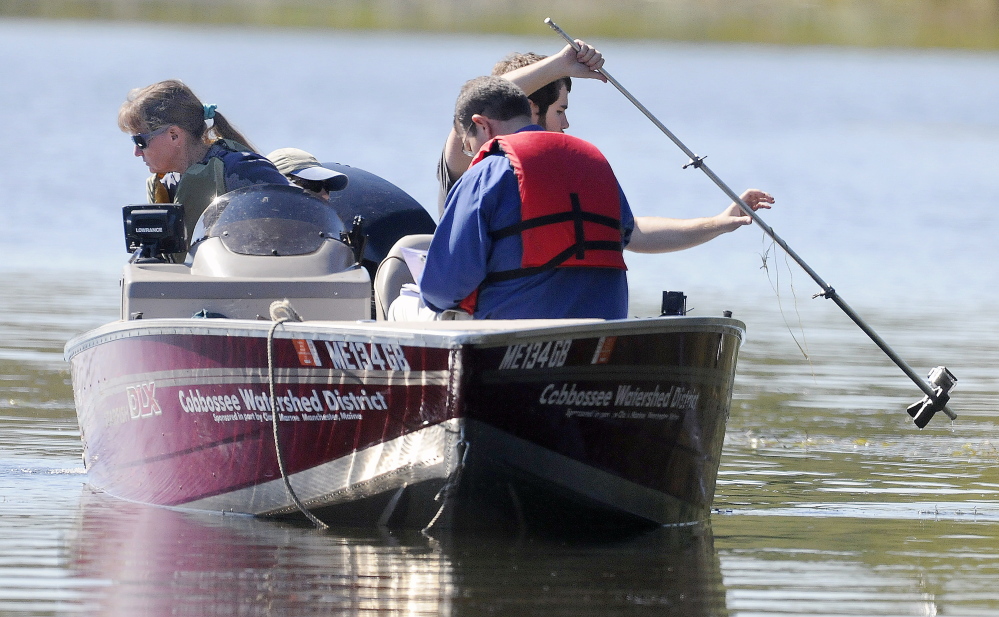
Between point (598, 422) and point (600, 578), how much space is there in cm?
50

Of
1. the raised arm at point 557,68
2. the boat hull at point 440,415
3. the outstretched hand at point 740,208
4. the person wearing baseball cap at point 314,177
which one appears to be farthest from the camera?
the person wearing baseball cap at point 314,177

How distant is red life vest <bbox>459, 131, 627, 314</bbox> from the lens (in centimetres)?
541

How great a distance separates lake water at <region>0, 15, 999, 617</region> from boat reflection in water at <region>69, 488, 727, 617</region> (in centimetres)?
1

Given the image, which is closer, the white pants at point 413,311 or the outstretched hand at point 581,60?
the white pants at point 413,311

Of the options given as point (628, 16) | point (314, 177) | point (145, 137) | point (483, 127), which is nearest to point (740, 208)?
point (483, 127)

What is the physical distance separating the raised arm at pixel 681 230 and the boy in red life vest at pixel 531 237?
34.0 inches

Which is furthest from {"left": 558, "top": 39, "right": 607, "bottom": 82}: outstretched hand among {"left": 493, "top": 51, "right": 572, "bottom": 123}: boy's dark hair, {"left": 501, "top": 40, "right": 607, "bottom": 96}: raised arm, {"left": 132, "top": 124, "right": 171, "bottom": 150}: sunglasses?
{"left": 132, "top": 124, "right": 171, "bottom": 150}: sunglasses

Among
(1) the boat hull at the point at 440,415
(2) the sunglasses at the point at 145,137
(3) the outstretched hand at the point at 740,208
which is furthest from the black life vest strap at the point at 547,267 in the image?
(2) the sunglasses at the point at 145,137

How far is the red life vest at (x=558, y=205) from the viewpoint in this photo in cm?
541

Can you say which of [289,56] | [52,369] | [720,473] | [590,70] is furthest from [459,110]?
[289,56]

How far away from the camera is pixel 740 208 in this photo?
640 centimetres

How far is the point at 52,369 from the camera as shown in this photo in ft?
30.5

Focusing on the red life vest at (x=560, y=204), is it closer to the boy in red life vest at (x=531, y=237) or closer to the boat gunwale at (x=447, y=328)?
the boy in red life vest at (x=531, y=237)

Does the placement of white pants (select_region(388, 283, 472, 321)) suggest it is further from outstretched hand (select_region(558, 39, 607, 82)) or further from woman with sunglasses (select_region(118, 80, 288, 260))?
outstretched hand (select_region(558, 39, 607, 82))
